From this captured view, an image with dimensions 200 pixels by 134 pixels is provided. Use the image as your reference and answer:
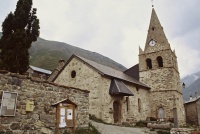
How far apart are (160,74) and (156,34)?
673cm

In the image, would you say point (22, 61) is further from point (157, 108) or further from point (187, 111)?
point (187, 111)

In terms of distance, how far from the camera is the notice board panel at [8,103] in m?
7.98

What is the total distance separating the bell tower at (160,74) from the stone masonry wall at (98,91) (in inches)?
151

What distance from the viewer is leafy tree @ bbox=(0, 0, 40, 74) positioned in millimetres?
15594

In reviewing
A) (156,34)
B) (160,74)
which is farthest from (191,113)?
(156,34)

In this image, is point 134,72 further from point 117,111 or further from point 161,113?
point 117,111

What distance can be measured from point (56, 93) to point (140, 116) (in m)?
16.2

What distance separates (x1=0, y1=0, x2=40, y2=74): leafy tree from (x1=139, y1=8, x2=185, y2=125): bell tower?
18.0 meters

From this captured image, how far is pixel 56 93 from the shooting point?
10289 mm

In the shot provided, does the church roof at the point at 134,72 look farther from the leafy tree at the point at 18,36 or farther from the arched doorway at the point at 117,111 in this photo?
the leafy tree at the point at 18,36

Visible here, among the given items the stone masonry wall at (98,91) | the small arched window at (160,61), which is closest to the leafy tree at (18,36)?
the stone masonry wall at (98,91)

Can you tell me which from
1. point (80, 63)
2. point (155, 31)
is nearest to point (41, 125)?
point (80, 63)

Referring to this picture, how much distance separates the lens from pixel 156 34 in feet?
103

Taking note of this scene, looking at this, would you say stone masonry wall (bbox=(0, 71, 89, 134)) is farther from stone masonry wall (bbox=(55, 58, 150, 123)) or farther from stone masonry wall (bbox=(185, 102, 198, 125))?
stone masonry wall (bbox=(185, 102, 198, 125))
